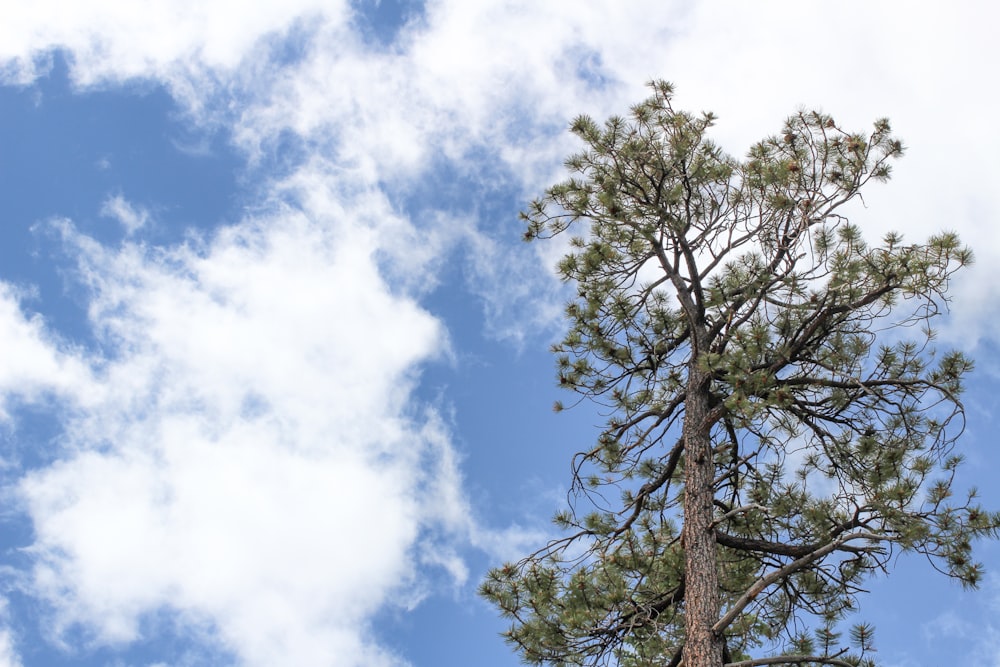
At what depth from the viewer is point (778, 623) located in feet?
24.4

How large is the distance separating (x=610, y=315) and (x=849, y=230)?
2109 mm

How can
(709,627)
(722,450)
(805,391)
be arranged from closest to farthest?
1. (709,627)
2. (805,391)
3. (722,450)

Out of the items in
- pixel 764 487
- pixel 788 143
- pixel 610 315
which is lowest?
pixel 764 487

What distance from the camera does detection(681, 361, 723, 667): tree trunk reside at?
6.22 meters

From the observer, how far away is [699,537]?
22.1 ft

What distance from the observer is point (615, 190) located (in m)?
7.67

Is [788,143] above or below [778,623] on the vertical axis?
above

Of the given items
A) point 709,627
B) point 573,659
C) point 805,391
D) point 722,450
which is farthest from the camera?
point 722,450

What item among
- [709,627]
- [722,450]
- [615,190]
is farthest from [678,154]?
[709,627]

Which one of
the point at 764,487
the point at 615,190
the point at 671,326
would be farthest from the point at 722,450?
the point at 615,190

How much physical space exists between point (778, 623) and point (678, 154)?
413cm

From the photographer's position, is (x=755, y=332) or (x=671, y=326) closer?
(x=755, y=332)

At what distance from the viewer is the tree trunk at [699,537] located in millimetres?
6223

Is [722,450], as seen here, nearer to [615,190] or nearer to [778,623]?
[778,623]
